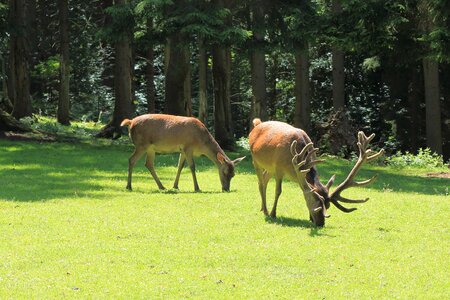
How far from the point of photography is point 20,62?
32.3 metres

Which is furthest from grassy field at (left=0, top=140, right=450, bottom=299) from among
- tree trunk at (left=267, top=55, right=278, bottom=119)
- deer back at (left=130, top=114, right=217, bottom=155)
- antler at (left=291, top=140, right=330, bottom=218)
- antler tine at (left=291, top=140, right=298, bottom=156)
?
tree trunk at (left=267, top=55, right=278, bottom=119)

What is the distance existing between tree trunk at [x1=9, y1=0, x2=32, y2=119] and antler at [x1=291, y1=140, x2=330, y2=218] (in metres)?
19.8

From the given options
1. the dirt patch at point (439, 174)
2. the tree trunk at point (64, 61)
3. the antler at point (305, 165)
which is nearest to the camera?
the antler at point (305, 165)

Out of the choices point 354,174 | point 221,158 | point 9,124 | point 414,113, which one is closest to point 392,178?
point 221,158

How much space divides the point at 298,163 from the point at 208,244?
86.6 inches

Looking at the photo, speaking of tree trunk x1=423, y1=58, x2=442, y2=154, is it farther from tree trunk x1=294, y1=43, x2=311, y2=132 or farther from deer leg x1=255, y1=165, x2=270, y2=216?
deer leg x1=255, y1=165, x2=270, y2=216

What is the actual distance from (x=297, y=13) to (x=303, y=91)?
8.87m

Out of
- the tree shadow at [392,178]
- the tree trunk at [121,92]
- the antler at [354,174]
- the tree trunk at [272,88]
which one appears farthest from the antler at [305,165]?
the tree trunk at [272,88]

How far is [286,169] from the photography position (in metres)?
13.3

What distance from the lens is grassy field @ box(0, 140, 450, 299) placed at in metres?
9.24

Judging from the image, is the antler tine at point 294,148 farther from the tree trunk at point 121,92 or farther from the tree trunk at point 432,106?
the tree trunk at point 121,92

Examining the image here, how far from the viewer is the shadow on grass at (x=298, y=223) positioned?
12.4 metres

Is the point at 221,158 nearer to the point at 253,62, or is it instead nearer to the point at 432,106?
the point at 253,62

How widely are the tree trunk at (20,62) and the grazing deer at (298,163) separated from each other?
18576 millimetres
